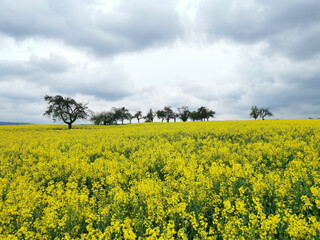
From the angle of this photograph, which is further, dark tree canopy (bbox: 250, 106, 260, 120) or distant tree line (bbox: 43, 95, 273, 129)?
dark tree canopy (bbox: 250, 106, 260, 120)

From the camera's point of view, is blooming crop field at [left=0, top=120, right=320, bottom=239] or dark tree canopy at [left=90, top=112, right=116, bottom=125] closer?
blooming crop field at [left=0, top=120, right=320, bottom=239]

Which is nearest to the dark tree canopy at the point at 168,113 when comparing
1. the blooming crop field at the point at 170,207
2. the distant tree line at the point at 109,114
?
the distant tree line at the point at 109,114

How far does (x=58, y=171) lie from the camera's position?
24.8 feet

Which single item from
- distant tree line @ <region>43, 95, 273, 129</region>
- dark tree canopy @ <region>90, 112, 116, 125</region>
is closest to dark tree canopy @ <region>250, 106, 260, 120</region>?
distant tree line @ <region>43, 95, 273, 129</region>

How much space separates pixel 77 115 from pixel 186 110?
201 ft

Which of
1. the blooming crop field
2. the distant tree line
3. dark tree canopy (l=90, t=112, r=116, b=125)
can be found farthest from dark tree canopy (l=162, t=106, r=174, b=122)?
the blooming crop field

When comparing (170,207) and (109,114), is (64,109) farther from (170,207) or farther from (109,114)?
(170,207)

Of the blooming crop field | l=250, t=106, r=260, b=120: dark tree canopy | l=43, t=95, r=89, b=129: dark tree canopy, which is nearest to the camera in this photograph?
the blooming crop field

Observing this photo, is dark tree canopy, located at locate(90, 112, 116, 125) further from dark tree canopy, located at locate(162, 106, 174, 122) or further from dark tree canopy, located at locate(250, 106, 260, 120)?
dark tree canopy, located at locate(250, 106, 260, 120)

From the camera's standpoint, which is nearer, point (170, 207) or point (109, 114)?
point (170, 207)

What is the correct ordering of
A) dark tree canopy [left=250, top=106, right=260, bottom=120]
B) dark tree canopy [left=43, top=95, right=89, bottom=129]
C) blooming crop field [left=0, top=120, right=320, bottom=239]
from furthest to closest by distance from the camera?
dark tree canopy [left=250, top=106, right=260, bottom=120], dark tree canopy [left=43, top=95, right=89, bottom=129], blooming crop field [left=0, top=120, right=320, bottom=239]

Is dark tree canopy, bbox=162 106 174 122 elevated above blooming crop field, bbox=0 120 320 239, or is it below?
above

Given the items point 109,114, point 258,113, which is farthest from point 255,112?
point 109,114

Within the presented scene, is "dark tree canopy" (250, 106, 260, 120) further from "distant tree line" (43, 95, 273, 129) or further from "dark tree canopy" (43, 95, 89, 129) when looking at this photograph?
"dark tree canopy" (43, 95, 89, 129)
